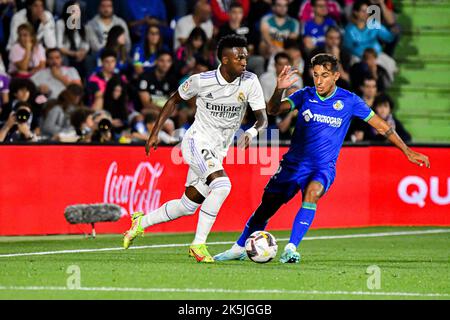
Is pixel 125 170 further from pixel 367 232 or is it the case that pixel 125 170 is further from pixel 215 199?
pixel 215 199

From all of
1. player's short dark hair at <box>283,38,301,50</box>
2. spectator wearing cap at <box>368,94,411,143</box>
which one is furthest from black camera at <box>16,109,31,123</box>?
spectator wearing cap at <box>368,94,411,143</box>

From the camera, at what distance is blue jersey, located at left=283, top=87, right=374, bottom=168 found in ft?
41.3

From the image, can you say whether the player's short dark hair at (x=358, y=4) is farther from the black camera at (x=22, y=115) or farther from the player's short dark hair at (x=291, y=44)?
the black camera at (x=22, y=115)

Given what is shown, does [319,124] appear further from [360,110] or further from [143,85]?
[143,85]

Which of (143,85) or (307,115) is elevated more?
(143,85)

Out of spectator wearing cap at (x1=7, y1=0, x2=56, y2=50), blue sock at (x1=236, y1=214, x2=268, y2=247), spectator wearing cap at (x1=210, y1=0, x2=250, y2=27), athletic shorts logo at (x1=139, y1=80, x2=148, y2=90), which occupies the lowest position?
blue sock at (x1=236, y1=214, x2=268, y2=247)

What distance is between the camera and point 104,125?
58.2 ft

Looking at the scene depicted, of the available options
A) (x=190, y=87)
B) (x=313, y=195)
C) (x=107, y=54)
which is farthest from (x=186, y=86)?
(x=107, y=54)

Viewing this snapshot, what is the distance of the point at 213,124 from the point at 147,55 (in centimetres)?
807

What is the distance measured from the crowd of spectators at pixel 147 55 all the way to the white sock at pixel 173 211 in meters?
4.57

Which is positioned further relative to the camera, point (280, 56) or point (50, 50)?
point (280, 56)

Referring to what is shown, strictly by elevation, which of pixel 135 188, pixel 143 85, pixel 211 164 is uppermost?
pixel 143 85

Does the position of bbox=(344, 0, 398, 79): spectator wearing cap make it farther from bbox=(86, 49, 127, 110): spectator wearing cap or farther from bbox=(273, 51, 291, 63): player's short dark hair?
bbox=(86, 49, 127, 110): spectator wearing cap

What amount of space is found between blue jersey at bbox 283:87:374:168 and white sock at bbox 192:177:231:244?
764mm
